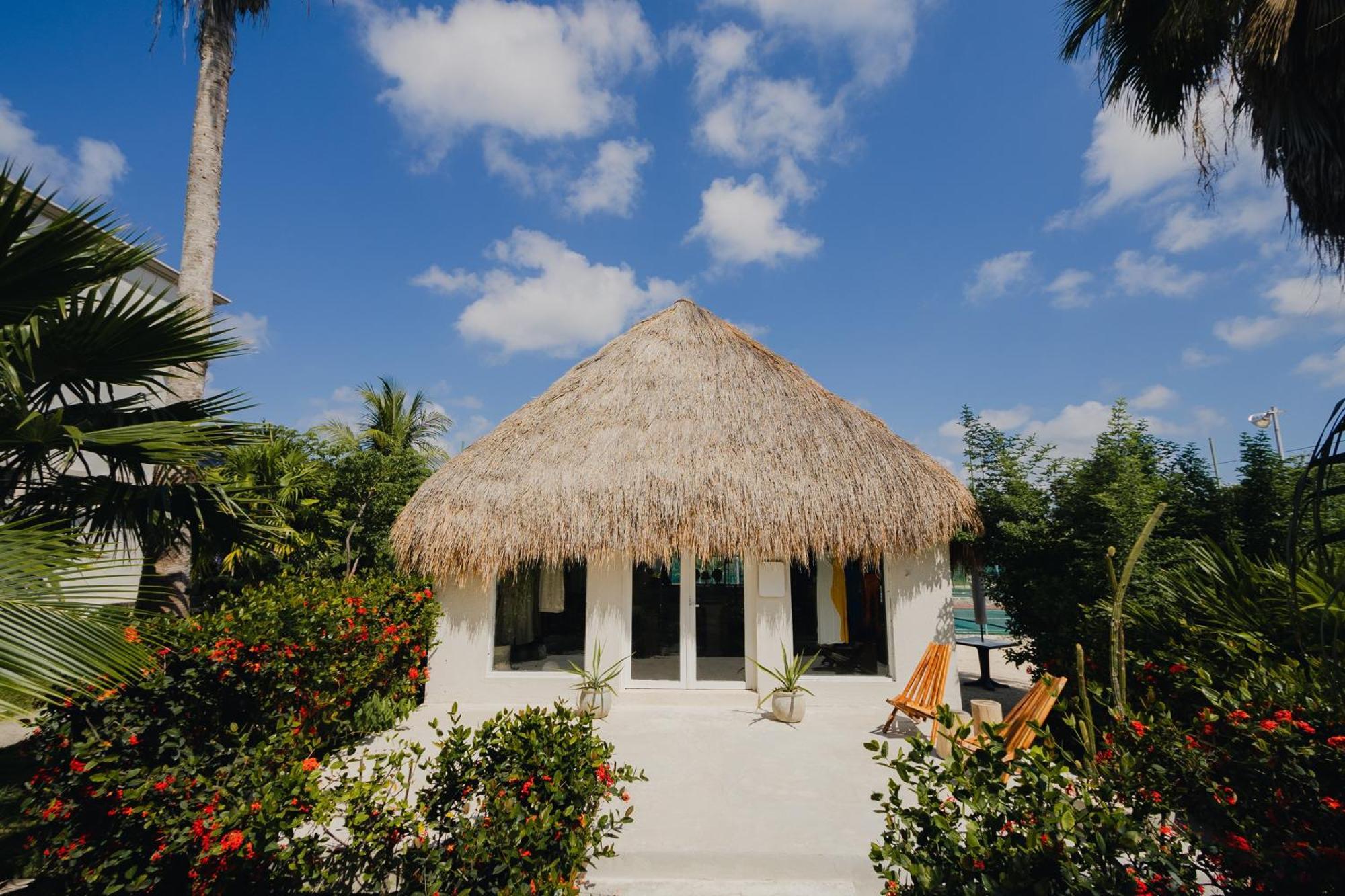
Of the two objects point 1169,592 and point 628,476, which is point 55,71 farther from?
point 1169,592

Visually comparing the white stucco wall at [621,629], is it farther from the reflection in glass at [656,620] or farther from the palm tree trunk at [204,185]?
the palm tree trunk at [204,185]

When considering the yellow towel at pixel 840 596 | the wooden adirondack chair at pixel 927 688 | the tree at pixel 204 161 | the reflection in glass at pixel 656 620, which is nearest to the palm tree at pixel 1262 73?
the wooden adirondack chair at pixel 927 688

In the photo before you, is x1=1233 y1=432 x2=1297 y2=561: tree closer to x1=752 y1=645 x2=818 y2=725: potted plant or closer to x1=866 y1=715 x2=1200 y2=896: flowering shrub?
x1=752 y1=645 x2=818 y2=725: potted plant

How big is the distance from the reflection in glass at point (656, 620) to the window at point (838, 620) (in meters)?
1.62

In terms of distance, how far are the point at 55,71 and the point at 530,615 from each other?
346 inches

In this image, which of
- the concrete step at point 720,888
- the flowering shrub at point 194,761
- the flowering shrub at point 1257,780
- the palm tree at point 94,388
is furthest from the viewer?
the concrete step at point 720,888

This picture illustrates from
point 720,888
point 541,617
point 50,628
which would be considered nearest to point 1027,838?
point 720,888

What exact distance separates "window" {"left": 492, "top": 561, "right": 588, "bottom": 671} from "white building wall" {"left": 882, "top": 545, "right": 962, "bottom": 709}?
4009mm

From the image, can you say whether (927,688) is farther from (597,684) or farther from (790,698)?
(597,684)

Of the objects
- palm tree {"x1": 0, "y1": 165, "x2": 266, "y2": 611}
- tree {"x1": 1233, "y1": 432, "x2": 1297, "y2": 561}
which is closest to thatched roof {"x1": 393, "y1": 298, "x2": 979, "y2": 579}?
tree {"x1": 1233, "y1": 432, "x2": 1297, "y2": 561}

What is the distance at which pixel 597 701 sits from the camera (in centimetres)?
670

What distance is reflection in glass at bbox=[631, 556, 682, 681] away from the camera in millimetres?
7824

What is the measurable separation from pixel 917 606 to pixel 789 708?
2177 millimetres

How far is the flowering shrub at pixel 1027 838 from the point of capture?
5.57 ft
